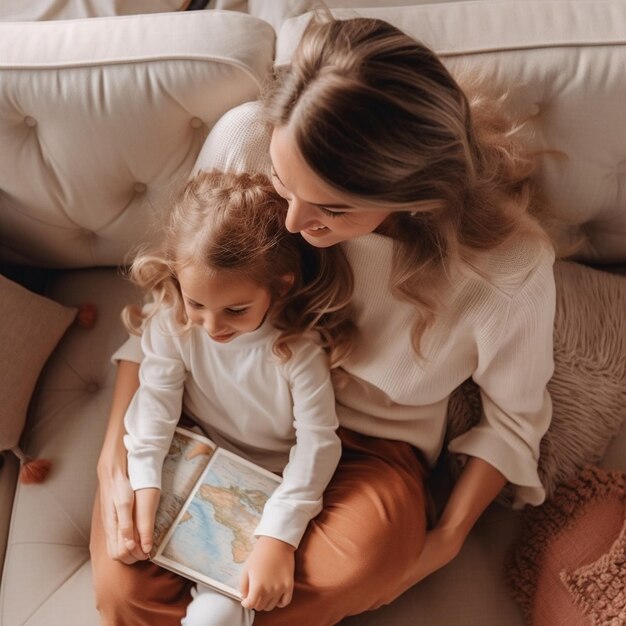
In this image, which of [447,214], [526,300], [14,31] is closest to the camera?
[447,214]

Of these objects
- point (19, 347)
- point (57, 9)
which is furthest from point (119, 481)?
point (57, 9)

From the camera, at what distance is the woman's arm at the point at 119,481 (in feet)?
3.33

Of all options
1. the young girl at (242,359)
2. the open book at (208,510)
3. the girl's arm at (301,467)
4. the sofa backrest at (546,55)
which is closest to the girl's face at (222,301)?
the young girl at (242,359)

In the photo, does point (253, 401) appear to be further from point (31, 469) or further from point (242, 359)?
point (31, 469)

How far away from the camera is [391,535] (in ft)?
3.39

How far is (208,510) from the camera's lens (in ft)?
3.51

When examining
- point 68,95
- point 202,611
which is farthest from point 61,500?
point 68,95

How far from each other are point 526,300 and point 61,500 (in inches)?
31.3

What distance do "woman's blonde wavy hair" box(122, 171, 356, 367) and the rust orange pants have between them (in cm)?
22

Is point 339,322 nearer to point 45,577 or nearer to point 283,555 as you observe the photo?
point 283,555

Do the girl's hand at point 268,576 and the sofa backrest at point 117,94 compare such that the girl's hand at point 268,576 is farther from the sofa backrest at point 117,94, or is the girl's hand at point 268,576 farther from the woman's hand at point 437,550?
the sofa backrest at point 117,94

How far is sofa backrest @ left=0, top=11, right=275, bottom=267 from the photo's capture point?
1028 millimetres

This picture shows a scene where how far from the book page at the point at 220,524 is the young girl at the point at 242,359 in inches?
1.0

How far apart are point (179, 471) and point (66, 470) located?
0.79 feet
